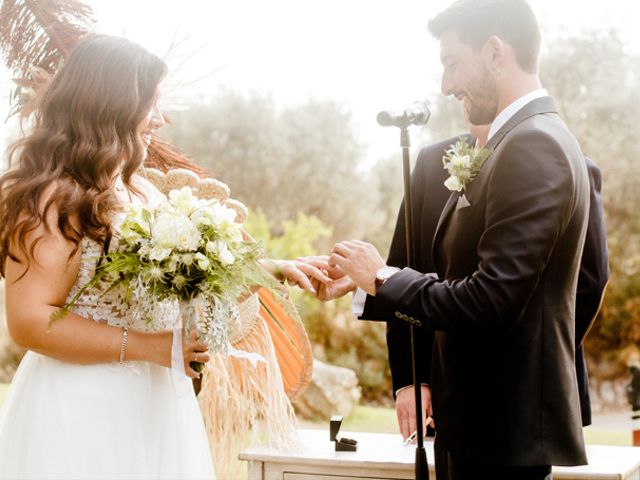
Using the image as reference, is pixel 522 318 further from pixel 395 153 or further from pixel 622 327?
pixel 395 153

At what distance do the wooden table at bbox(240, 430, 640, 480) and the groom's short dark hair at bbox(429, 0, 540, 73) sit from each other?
1258 mm

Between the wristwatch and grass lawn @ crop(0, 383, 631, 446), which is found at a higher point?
grass lawn @ crop(0, 383, 631, 446)

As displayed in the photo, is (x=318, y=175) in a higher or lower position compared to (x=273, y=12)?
lower

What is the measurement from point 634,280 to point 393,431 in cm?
367

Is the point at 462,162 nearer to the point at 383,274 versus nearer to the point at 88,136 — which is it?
the point at 383,274

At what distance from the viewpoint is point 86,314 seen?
2.10 m

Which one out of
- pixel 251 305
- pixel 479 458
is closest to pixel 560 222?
pixel 479 458

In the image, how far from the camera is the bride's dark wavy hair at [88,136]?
2.02m

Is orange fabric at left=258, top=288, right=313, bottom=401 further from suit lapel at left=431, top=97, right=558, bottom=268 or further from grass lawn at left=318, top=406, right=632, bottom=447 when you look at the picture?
grass lawn at left=318, top=406, right=632, bottom=447

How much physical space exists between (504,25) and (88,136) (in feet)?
3.47

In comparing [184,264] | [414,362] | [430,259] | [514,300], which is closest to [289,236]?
[430,259]

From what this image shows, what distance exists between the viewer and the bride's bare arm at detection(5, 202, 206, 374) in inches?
77.8

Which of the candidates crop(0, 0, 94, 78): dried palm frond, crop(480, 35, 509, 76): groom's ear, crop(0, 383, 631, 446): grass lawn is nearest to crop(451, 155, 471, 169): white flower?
crop(480, 35, 509, 76): groom's ear

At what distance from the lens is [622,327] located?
32.4 feet
